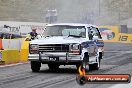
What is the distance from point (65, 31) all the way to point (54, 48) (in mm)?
1178

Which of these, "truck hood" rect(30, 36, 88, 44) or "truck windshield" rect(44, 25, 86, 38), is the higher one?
"truck windshield" rect(44, 25, 86, 38)

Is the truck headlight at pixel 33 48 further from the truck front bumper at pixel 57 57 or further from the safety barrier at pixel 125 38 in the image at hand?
the safety barrier at pixel 125 38

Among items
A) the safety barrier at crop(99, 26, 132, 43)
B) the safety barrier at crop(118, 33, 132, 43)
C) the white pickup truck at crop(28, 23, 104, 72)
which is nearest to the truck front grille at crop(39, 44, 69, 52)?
the white pickup truck at crop(28, 23, 104, 72)

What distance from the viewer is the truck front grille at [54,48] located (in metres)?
14.5

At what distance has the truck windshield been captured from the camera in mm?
15474

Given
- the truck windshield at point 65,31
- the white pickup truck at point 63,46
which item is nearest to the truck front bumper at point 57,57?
the white pickup truck at point 63,46

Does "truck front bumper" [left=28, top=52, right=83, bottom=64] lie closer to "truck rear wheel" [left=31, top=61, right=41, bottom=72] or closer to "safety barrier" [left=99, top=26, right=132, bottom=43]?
"truck rear wheel" [left=31, top=61, right=41, bottom=72]

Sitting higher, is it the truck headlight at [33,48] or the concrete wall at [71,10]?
the concrete wall at [71,10]

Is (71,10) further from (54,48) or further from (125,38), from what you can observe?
(54,48)

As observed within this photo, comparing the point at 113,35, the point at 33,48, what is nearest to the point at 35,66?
the point at 33,48

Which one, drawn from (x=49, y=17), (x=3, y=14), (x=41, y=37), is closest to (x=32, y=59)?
(x=41, y=37)

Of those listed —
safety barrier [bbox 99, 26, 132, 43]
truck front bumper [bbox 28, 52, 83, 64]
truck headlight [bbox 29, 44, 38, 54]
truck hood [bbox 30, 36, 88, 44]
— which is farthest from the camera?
safety barrier [bbox 99, 26, 132, 43]

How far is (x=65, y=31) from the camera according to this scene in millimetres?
15516


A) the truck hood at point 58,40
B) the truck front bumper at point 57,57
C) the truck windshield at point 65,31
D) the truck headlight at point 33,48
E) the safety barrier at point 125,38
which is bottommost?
the safety barrier at point 125,38
